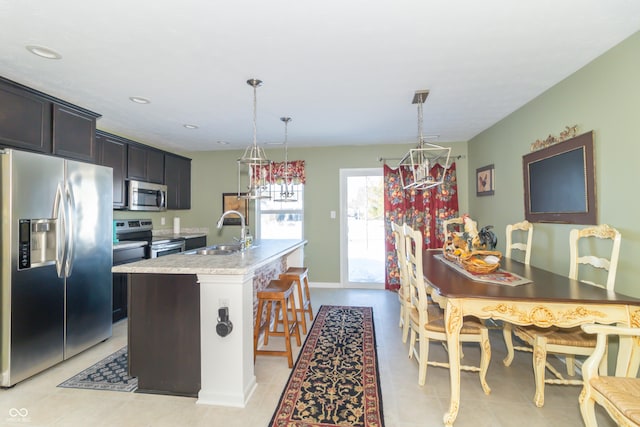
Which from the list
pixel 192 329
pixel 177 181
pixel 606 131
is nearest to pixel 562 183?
pixel 606 131

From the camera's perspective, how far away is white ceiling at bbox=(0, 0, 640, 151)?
63.2 inches

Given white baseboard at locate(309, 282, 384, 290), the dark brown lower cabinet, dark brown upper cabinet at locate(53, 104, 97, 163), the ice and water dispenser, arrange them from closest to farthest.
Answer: the dark brown lower cabinet
the ice and water dispenser
dark brown upper cabinet at locate(53, 104, 97, 163)
white baseboard at locate(309, 282, 384, 290)

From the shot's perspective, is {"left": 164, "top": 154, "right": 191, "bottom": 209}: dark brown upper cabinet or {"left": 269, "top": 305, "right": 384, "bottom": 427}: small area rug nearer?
{"left": 269, "top": 305, "right": 384, "bottom": 427}: small area rug

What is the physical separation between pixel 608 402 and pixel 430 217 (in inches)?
135

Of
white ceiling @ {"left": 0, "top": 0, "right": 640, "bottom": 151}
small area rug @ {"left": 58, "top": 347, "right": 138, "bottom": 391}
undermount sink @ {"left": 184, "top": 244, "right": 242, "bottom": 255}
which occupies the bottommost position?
small area rug @ {"left": 58, "top": 347, "right": 138, "bottom": 391}

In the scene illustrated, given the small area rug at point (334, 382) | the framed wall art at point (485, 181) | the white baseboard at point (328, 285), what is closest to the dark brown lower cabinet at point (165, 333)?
the small area rug at point (334, 382)

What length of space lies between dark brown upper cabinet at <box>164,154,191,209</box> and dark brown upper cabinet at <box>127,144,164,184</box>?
131 millimetres

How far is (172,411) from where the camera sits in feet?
6.25

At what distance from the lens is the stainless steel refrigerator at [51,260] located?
2127 mm

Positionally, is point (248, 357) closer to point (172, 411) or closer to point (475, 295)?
point (172, 411)

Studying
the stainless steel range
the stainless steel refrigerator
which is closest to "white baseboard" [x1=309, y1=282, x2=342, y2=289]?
the stainless steel range

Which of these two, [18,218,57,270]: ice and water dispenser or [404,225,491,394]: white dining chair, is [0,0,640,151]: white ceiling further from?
[404,225,491,394]: white dining chair

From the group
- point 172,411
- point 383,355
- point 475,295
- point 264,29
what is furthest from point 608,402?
point 264,29

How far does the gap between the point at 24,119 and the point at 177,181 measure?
2.51m
